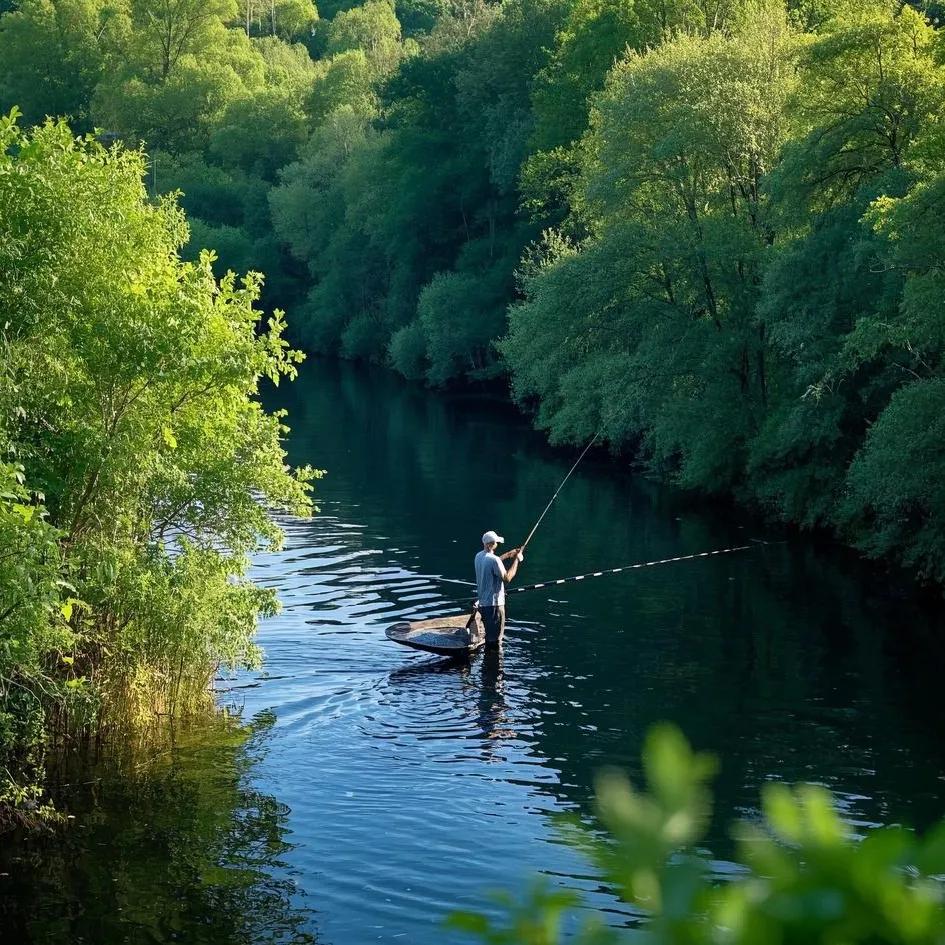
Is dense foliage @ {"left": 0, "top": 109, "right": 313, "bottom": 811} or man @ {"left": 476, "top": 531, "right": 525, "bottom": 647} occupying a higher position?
dense foliage @ {"left": 0, "top": 109, "right": 313, "bottom": 811}

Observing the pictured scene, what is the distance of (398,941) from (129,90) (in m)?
93.6

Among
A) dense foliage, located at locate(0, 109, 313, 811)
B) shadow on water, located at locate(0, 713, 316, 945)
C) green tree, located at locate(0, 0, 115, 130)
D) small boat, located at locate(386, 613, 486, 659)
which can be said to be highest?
green tree, located at locate(0, 0, 115, 130)

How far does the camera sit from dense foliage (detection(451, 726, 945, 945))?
1425mm

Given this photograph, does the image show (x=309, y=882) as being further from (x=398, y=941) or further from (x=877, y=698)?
(x=877, y=698)

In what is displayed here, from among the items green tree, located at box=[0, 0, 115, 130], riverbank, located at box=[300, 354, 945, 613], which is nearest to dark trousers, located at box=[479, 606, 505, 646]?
riverbank, located at box=[300, 354, 945, 613]

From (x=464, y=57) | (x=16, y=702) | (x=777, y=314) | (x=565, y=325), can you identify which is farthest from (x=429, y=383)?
(x=16, y=702)

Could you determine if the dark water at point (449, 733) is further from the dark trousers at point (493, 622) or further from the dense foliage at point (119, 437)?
the dense foliage at point (119, 437)

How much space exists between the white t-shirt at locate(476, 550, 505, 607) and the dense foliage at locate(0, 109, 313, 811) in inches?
186

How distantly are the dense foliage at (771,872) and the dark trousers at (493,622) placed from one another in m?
20.5

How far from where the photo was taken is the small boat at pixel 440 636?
21531mm

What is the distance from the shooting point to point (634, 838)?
1423 millimetres

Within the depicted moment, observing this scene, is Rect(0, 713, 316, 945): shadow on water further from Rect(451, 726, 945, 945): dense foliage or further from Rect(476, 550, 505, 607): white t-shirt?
Rect(451, 726, 945, 945): dense foliage

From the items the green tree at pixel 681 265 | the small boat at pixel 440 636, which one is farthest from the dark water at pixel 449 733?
the green tree at pixel 681 265

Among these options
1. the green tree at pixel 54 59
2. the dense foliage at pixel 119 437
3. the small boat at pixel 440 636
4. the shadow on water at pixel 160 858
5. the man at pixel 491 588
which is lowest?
the shadow on water at pixel 160 858
